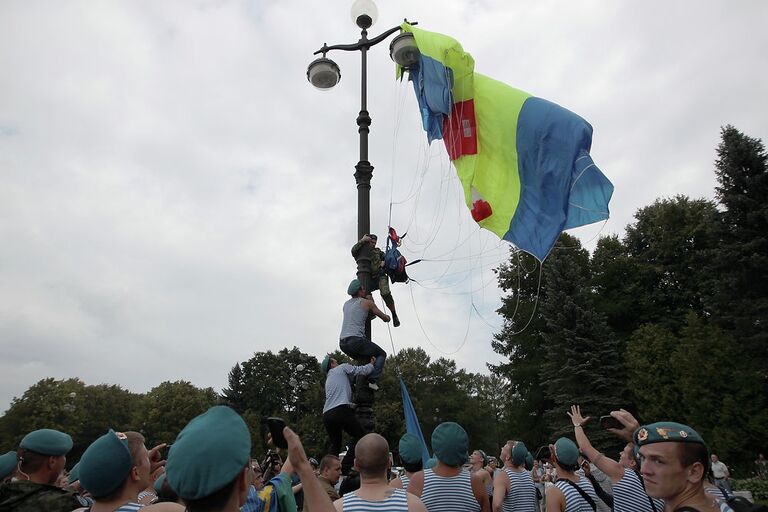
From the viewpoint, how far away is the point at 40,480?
3689 mm

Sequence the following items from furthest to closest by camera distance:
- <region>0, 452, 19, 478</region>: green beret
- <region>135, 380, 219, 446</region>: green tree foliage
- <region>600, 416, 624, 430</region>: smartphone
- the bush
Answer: <region>135, 380, 219, 446</region>: green tree foliage → the bush → <region>0, 452, 19, 478</region>: green beret → <region>600, 416, 624, 430</region>: smartphone

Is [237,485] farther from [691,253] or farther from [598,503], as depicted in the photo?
[691,253]

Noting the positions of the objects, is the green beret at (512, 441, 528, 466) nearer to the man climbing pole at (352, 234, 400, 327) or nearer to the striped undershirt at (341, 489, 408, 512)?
the man climbing pole at (352, 234, 400, 327)

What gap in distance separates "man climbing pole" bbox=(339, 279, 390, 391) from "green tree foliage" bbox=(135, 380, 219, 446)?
56609mm

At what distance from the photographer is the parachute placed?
8555 millimetres

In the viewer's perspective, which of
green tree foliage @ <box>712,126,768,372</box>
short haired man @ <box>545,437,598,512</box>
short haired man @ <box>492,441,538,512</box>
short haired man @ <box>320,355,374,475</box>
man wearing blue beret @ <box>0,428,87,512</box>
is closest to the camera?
man wearing blue beret @ <box>0,428,87,512</box>

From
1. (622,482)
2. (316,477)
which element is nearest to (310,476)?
(316,477)

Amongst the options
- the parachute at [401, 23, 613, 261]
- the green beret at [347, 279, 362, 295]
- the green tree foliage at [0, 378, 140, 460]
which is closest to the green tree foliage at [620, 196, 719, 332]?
the parachute at [401, 23, 613, 261]

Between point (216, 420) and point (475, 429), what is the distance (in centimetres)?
6993

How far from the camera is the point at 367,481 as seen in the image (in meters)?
3.20

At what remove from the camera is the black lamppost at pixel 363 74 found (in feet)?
24.3

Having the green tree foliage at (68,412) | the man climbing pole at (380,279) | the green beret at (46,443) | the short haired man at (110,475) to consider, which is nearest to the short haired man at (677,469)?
the short haired man at (110,475)

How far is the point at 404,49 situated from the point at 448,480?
20.9 feet

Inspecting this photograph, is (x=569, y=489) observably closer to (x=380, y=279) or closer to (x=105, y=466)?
(x=380, y=279)
